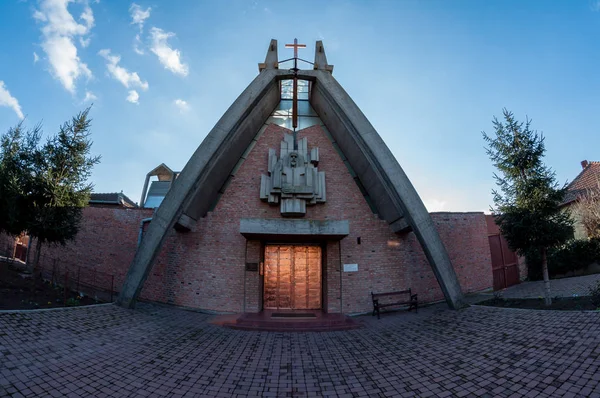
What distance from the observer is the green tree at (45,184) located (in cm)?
881

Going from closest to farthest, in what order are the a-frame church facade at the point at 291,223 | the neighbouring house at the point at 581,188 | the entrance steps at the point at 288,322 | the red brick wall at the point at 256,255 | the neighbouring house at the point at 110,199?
the entrance steps at the point at 288,322, the a-frame church facade at the point at 291,223, the red brick wall at the point at 256,255, the neighbouring house at the point at 581,188, the neighbouring house at the point at 110,199

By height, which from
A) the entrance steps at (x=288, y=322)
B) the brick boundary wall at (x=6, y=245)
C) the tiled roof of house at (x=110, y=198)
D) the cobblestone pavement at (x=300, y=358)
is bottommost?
the entrance steps at (x=288, y=322)

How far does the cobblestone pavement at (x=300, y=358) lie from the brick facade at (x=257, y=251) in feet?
8.46

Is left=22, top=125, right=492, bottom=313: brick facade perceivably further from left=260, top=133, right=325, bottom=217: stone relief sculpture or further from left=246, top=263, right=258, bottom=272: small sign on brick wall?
left=260, top=133, right=325, bottom=217: stone relief sculpture

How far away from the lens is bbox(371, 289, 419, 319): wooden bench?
30.6 ft

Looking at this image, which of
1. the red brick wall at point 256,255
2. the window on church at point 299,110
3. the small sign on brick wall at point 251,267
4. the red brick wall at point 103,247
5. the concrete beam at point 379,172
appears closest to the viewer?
the concrete beam at point 379,172

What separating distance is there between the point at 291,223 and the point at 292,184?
1939mm

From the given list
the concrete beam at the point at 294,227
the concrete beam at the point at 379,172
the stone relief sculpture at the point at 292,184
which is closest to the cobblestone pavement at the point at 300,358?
the concrete beam at the point at 379,172

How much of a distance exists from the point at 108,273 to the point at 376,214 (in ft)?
42.4

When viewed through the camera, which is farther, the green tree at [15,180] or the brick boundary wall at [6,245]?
the brick boundary wall at [6,245]

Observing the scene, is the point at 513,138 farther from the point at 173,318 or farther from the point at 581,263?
the point at 173,318

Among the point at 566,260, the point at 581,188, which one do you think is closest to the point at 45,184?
the point at 566,260

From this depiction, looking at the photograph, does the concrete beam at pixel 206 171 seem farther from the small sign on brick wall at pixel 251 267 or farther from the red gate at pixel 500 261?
the red gate at pixel 500 261

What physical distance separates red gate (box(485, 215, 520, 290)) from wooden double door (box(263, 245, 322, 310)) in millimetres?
9770
